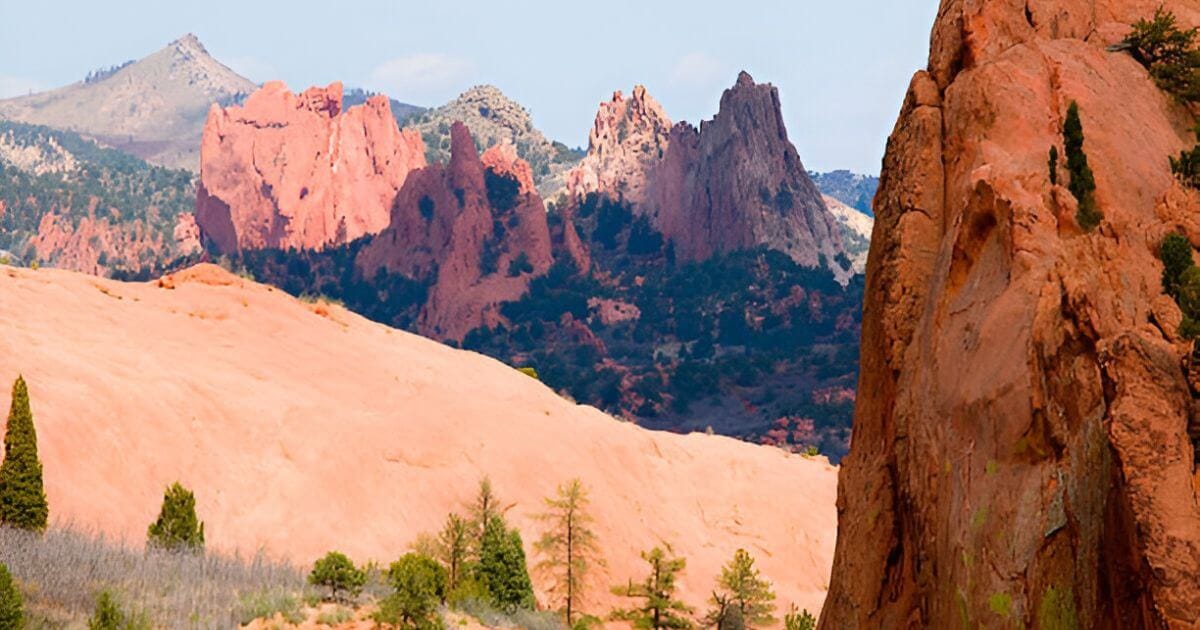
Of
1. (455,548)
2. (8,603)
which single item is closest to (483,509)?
(455,548)

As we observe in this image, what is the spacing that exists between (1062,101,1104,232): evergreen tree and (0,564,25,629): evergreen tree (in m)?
20.1

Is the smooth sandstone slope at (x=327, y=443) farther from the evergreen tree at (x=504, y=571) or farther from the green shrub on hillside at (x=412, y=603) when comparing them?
the green shrub on hillside at (x=412, y=603)

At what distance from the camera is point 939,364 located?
1706 cm

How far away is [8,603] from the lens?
77.5 ft

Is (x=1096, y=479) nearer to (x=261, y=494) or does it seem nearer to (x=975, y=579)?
(x=975, y=579)

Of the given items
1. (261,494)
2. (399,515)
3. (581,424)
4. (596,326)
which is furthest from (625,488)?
(596,326)

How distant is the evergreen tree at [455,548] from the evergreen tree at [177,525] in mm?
9503

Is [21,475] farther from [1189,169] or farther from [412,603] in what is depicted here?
[1189,169]

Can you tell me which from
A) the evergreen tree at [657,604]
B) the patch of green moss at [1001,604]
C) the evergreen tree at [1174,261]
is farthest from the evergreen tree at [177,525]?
the evergreen tree at [1174,261]

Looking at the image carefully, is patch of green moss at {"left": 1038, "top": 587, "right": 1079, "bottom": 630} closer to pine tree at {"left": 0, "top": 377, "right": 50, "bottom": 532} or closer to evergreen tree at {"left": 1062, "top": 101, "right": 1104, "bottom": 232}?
evergreen tree at {"left": 1062, "top": 101, "right": 1104, "bottom": 232}

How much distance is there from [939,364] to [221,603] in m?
20.7

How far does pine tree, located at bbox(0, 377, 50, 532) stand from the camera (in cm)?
3312

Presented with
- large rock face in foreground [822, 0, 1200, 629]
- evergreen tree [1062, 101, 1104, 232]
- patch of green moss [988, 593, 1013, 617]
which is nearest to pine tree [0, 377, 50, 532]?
large rock face in foreground [822, 0, 1200, 629]

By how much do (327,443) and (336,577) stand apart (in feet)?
51.5
